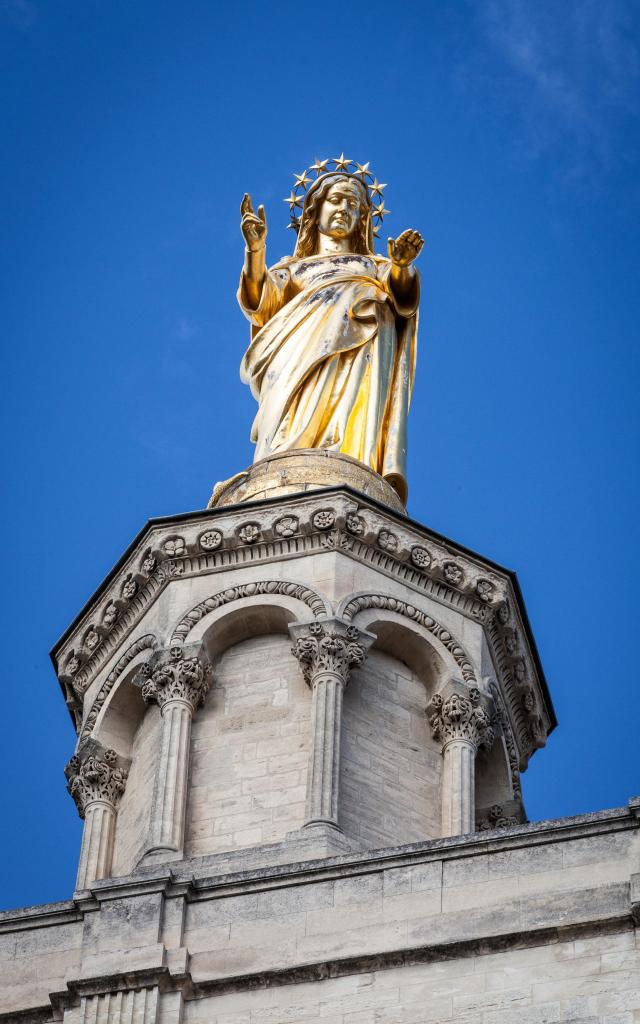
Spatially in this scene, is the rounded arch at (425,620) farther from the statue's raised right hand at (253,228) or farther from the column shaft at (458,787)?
the statue's raised right hand at (253,228)

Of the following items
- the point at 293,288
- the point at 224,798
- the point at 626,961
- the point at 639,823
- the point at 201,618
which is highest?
the point at 293,288

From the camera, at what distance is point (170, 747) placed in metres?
27.7

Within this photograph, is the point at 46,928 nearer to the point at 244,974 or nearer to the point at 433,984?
the point at 244,974

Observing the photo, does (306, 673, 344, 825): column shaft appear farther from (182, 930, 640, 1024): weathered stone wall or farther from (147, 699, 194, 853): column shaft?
(182, 930, 640, 1024): weathered stone wall

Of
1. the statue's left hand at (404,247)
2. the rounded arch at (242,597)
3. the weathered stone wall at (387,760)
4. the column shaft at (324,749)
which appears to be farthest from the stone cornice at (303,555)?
the statue's left hand at (404,247)

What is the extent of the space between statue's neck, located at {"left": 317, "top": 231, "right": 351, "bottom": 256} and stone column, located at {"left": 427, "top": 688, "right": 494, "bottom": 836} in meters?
8.35

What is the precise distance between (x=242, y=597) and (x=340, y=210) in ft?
26.3

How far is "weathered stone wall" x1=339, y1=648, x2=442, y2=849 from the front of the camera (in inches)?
1069

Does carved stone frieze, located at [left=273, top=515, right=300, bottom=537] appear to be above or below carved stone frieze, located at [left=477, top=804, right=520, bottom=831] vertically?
above

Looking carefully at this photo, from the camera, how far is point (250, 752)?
27719mm

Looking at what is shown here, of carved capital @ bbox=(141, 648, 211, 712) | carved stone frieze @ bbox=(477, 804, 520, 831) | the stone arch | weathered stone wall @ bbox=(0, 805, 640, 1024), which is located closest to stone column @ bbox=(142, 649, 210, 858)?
carved capital @ bbox=(141, 648, 211, 712)

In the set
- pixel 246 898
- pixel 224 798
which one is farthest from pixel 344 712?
pixel 246 898

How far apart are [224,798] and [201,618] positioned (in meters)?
2.37

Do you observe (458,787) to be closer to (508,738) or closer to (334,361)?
(508,738)
